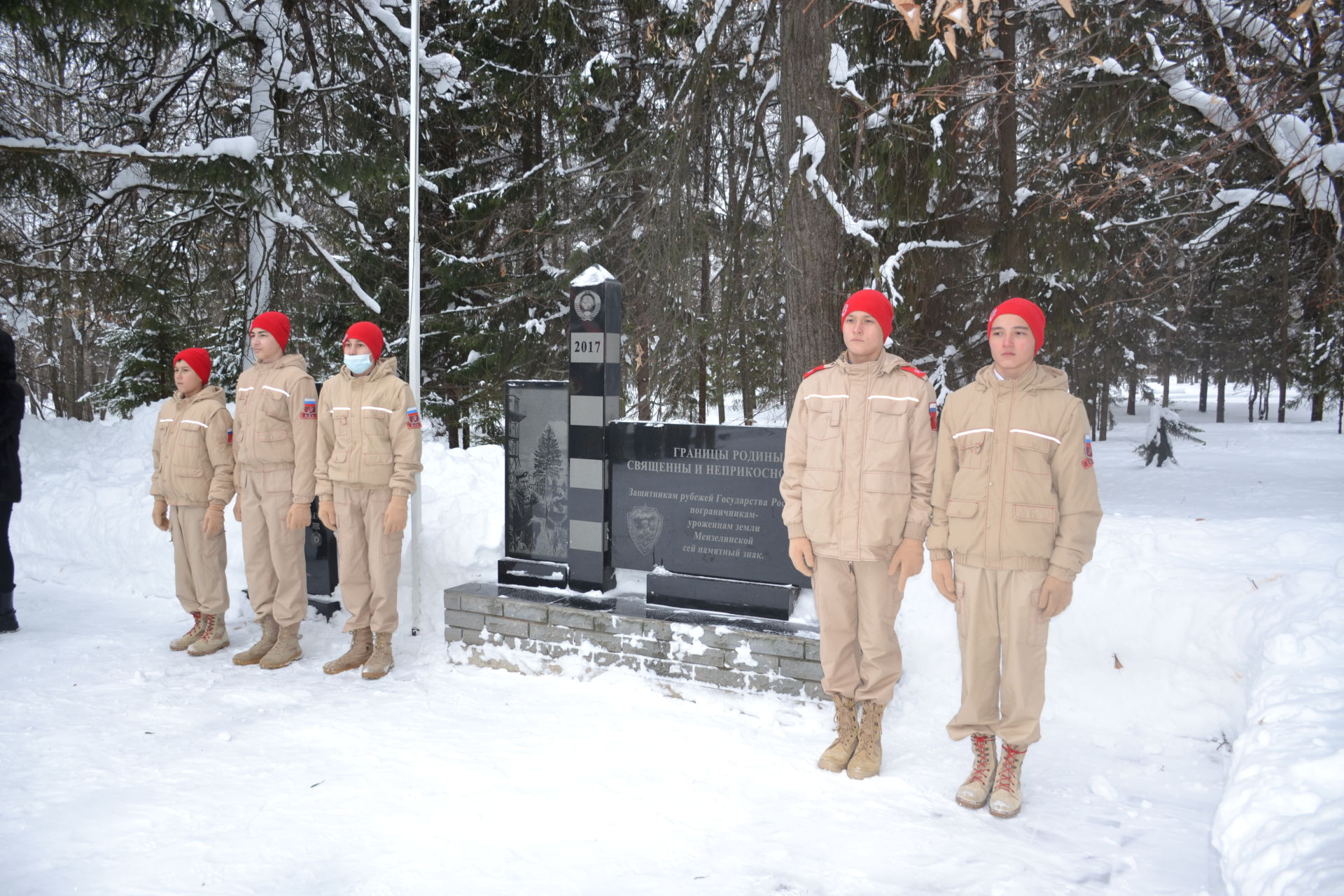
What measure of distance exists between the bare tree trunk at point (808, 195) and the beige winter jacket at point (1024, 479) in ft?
11.2

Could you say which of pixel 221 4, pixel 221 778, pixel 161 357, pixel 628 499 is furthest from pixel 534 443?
pixel 161 357

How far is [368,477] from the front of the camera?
15.7ft

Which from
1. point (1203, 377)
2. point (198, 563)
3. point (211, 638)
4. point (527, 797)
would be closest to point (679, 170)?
point (198, 563)

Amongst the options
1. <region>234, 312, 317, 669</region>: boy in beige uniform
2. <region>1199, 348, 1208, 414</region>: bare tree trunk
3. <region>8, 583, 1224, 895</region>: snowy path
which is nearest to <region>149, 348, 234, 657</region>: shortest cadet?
<region>234, 312, 317, 669</region>: boy in beige uniform

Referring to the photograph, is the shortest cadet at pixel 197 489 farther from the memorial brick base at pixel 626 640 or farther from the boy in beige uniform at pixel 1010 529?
the boy in beige uniform at pixel 1010 529

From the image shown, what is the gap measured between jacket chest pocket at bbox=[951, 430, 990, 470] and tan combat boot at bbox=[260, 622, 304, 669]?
4.12 metres

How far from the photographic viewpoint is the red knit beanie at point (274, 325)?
502cm

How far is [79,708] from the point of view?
4285mm

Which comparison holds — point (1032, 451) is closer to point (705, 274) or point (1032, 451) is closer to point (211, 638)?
point (211, 638)

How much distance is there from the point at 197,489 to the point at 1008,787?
16.1 ft

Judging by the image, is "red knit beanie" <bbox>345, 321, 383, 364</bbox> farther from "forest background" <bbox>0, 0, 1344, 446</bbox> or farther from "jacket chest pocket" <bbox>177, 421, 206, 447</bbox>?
"forest background" <bbox>0, 0, 1344, 446</bbox>

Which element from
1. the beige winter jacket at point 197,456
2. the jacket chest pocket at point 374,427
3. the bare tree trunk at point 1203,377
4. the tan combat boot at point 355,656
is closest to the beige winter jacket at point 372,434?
the jacket chest pocket at point 374,427

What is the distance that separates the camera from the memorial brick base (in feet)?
14.5

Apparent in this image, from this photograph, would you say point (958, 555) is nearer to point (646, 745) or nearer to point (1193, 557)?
point (646, 745)
